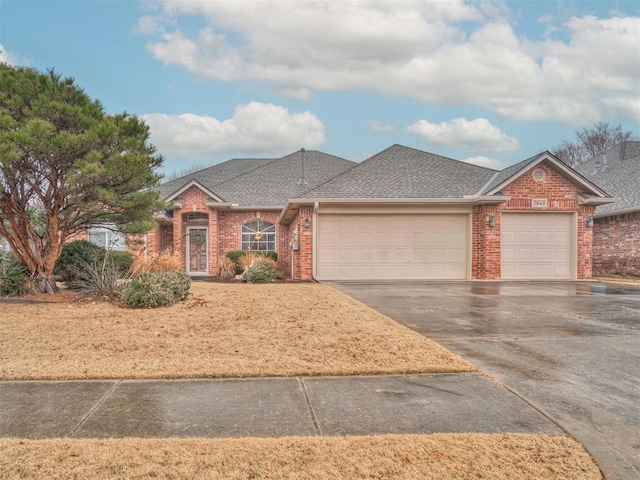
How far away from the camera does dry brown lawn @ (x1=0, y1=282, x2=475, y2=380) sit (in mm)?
4266

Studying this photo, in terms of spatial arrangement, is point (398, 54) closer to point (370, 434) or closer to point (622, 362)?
point (622, 362)

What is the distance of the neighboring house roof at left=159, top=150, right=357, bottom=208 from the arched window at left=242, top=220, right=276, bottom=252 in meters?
0.95

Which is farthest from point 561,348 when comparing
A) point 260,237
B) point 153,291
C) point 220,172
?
point 220,172

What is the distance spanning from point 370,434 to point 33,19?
14.8 metres

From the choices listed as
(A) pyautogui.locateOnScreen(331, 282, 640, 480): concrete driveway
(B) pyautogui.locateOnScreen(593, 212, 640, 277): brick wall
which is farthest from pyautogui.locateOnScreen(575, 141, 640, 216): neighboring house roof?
(A) pyautogui.locateOnScreen(331, 282, 640, 480): concrete driveway

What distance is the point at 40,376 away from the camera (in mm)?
4051

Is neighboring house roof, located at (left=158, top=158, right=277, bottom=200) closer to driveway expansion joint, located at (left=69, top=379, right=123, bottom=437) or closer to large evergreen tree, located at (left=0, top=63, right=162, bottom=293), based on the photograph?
large evergreen tree, located at (left=0, top=63, right=162, bottom=293)

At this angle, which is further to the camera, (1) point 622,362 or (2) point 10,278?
(2) point 10,278

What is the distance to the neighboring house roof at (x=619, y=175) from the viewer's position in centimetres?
1741

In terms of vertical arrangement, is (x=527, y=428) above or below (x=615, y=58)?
below

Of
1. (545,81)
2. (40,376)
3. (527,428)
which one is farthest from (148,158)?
(545,81)

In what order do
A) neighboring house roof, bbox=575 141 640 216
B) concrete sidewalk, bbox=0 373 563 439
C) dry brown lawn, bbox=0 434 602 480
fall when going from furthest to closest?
neighboring house roof, bbox=575 141 640 216
concrete sidewalk, bbox=0 373 563 439
dry brown lawn, bbox=0 434 602 480

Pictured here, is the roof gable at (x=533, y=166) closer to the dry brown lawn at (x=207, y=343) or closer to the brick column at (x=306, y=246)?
the brick column at (x=306, y=246)

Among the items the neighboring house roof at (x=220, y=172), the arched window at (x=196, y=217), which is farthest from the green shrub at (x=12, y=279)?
the neighboring house roof at (x=220, y=172)
